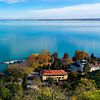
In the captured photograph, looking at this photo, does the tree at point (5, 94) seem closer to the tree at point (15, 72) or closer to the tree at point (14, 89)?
the tree at point (14, 89)

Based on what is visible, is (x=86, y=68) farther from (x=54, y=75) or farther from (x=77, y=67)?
(x=54, y=75)

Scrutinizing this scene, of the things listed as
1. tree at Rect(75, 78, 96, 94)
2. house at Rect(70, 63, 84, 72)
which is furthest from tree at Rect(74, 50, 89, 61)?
tree at Rect(75, 78, 96, 94)

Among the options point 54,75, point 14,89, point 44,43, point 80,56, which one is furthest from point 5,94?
point 44,43

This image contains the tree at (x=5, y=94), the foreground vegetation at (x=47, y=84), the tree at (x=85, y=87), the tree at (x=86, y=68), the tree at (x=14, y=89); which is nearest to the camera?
the foreground vegetation at (x=47, y=84)

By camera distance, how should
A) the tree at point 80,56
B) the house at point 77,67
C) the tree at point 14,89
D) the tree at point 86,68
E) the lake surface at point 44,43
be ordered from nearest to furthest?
1. the tree at point 14,89
2. the tree at point 86,68
3. the house at point 77,67
4. the tree at point 80,56
5. the lake surface at point 44,43

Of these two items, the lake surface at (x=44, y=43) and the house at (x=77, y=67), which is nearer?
the house at (x=77, y=67)

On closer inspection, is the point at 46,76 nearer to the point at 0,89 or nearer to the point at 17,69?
the point at 17,69

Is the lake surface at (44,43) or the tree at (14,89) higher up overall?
the tree at (14,89)

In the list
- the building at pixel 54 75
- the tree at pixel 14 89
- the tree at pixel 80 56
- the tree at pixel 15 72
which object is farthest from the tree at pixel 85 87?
the tree at pixel 80 56

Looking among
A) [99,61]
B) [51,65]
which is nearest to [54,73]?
[51,65]
